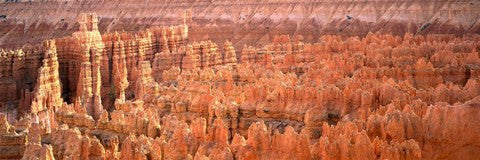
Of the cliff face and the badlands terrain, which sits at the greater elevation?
the cliff face

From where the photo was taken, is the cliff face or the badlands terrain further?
the cliff face

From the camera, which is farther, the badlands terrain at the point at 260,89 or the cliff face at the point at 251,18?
the cliff face at the point at 251,18

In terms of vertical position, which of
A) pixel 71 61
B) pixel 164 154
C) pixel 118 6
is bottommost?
pixel 164 154

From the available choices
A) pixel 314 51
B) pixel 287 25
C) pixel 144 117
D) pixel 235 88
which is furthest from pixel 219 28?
pixel 144 117

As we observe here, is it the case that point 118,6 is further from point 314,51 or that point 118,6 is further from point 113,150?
point 113,150
